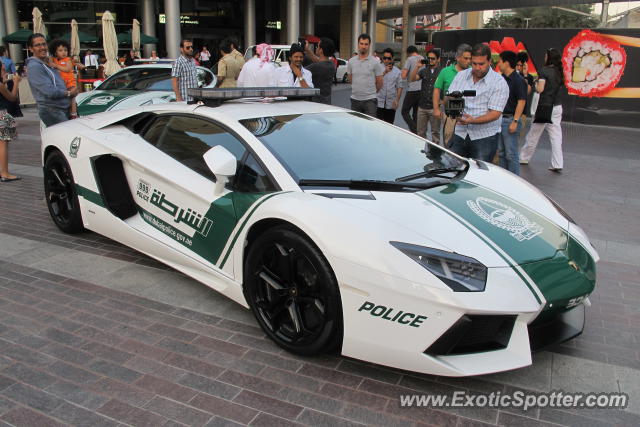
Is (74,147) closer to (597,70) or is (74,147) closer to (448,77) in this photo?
(448,77)

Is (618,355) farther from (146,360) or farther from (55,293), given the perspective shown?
(55,293)

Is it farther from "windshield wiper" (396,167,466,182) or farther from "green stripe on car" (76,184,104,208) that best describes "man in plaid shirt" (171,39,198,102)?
"windshield wiper" (396,167,466,182)

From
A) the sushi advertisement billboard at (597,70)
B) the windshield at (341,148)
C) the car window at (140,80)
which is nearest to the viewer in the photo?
the windshield at (341,148)

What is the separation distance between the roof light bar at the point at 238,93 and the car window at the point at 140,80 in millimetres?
6226

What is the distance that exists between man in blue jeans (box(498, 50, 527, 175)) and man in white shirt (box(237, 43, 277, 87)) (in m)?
2.95

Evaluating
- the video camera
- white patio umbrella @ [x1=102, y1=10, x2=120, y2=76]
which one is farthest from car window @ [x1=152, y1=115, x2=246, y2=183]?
white patio umbrella @ [x1=102, y1=10, x2=120, y2=76]

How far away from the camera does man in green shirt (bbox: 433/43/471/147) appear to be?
7.14 metres

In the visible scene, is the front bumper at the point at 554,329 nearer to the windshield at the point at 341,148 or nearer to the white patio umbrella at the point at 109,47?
the windshield at the point at 341,148

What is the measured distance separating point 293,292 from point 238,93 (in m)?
1.71

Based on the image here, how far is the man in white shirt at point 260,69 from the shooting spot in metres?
7.51

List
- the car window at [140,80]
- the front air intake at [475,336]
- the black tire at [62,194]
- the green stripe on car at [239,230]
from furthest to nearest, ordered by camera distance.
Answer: the car window at [140,80] < the black tire at [62,194] < the green stripe on car at [239,230] < the front air intake at [475,336]

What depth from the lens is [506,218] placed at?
10.4 ft

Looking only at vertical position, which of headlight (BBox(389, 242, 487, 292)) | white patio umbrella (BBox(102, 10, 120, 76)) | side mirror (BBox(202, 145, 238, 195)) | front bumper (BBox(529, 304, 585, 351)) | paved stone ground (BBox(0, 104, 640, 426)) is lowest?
paved stone ground (BBox(0, 104, 640, 426))

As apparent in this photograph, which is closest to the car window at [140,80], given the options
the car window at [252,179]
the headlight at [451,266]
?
the car window at [252,179]
